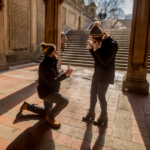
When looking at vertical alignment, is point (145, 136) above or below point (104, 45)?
below

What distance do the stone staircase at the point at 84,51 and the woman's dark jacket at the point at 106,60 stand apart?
6.54m

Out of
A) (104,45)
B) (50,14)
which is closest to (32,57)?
(50,14)

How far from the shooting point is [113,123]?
9.42 ft

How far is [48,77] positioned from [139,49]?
133 inches

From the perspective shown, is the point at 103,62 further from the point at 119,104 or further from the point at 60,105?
the point at 119,104

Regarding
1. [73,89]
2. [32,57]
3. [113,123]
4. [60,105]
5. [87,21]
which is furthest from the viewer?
[87,21]

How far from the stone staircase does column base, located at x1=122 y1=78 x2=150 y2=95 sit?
406cm

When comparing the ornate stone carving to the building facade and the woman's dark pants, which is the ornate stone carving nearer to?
the building facade

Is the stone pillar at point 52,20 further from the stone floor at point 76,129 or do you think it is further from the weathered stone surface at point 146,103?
the weathered stone surface at point 146,103

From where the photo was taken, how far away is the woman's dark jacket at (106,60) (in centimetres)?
241

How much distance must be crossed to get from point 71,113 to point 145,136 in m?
1.44

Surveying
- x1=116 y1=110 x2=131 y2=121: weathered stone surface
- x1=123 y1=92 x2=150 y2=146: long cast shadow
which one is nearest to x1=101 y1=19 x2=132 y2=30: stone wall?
x1=123 y1=92 x2=150 y2=146: long cast shadow

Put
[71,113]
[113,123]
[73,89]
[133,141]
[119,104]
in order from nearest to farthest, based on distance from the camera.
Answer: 1. [133,141]
2. [113,123]
3. [71,113]
4. [119,104]
5. [73,89]

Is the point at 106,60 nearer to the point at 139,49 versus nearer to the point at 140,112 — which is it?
the point at 140,112
